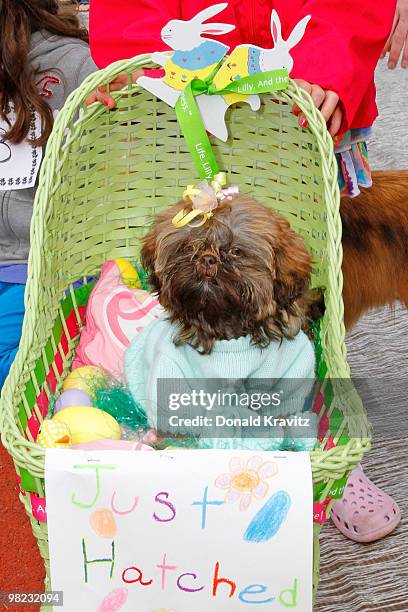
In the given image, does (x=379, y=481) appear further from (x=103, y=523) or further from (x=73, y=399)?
(x=103, y=523)

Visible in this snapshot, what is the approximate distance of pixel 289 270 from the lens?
1367 mm

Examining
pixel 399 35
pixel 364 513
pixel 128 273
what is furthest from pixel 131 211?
pixel 364 513

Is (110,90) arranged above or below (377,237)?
above

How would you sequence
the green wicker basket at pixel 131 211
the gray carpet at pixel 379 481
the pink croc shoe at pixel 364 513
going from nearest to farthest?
the green wicker basket at pixel 131 211 < the gray carpet at pixel 379 481 < the pink croc shoe at pixel 364 513

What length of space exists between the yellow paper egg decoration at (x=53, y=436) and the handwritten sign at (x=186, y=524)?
164 millimetres

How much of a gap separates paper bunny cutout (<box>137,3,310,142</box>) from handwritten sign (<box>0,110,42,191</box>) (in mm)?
405

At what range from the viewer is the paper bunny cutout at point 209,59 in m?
1.34

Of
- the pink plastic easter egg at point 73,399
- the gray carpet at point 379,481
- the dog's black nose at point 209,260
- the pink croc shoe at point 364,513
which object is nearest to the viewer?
the dog's black nose at point 209,260

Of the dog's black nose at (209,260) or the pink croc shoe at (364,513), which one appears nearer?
the dog's black nose at (209,260)

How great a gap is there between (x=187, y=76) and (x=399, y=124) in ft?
7.14

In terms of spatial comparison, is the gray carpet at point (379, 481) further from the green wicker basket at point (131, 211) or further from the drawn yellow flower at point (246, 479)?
the drawn yellow flower at point (246, 479)

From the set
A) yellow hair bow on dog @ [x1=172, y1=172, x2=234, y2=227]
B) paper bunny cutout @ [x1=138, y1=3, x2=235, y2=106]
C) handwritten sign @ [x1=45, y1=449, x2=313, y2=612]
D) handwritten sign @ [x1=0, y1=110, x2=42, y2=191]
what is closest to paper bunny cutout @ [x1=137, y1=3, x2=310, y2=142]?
paper bunny cutout @ [x1=138, y1=3, x2=235, y2=106]

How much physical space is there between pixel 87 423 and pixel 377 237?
75 centimetres

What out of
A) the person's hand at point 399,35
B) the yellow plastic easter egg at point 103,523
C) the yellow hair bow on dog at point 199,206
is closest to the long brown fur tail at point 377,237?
the person's hand at point 399,35
